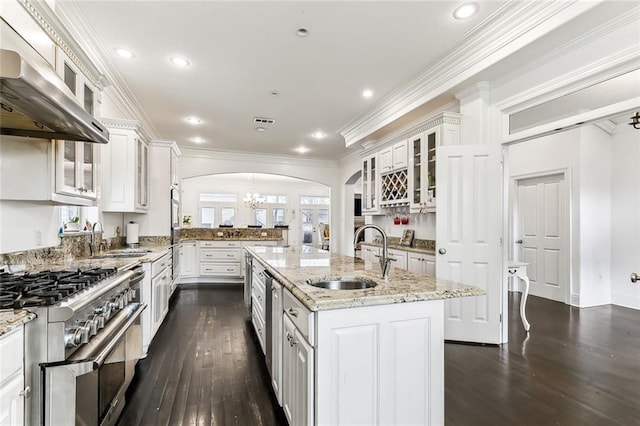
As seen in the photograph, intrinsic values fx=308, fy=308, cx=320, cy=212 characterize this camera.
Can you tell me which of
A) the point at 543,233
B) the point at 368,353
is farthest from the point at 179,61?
the point at 543,233

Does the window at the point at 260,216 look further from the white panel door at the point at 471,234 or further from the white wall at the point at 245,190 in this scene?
the white panel door at the point at 471,234

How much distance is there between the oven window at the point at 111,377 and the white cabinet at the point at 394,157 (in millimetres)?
3840

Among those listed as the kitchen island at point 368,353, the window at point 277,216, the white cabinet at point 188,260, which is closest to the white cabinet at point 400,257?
the kitchen island at point 368,353

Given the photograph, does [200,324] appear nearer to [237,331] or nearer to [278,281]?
[237,331]

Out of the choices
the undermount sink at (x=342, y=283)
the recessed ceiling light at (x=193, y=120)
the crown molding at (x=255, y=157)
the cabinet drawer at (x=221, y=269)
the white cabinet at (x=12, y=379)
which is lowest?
the cabinet drawer at (x=221, y=269)

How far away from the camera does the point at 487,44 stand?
8.93 ft

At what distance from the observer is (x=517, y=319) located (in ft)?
13.1

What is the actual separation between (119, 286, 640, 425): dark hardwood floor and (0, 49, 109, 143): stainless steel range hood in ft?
6.09

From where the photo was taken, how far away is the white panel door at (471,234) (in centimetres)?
316

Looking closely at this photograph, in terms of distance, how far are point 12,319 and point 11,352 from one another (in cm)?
11

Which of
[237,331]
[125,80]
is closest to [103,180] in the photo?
[125,80]

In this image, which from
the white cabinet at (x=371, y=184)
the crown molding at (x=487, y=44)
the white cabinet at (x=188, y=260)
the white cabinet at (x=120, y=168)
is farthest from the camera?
the white cabinet at (x=188, y=260)

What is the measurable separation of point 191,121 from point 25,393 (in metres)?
4.50

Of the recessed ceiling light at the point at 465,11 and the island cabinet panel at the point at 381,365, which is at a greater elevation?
the recessed ceiling light at the point at 465,11
